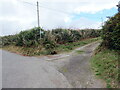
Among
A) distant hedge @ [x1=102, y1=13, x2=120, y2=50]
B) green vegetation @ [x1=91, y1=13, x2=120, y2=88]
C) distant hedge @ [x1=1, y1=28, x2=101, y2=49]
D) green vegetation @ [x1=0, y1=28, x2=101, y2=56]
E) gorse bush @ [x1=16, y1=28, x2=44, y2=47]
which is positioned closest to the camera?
green vegetation @ [x1=91, y1=13, x2=120, y2=88]

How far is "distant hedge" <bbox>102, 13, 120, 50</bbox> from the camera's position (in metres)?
7.45

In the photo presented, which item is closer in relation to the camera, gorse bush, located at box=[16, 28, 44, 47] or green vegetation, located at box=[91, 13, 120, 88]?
green vegetation, located at box=[91, 13, 120, 88]

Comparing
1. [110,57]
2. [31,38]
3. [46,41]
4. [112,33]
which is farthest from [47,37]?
[110,57]

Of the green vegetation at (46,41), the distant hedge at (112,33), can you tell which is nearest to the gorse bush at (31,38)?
the green vegetation at (46,41)

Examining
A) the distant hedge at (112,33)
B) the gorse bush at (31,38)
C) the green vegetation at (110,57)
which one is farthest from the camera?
the gorse bush at (31,38)

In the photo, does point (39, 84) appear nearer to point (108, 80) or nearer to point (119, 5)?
point (108, 80)

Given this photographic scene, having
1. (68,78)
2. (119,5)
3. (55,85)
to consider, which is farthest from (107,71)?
(119,5)

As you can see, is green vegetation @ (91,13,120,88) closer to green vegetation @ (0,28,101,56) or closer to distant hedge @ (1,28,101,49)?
green vegetation @ (0,28,101,56)

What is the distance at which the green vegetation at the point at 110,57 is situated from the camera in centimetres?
490

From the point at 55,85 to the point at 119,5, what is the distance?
7.41 metres

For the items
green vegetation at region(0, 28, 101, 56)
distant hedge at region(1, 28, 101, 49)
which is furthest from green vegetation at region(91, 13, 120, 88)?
distant hedge at region(1, 28, 101, 49)

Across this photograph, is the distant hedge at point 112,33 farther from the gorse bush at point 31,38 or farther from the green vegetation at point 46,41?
the gorse bush at point 31,38

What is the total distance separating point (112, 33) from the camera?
26.0 feet

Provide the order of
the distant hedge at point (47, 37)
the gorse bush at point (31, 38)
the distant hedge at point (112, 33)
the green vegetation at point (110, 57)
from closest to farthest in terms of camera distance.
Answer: the green vegetation at point (110, 57) → the distant hedge at point (112, 33) → the distant hedge at point (47, 37) → the gorse bush at point (31, 38)
